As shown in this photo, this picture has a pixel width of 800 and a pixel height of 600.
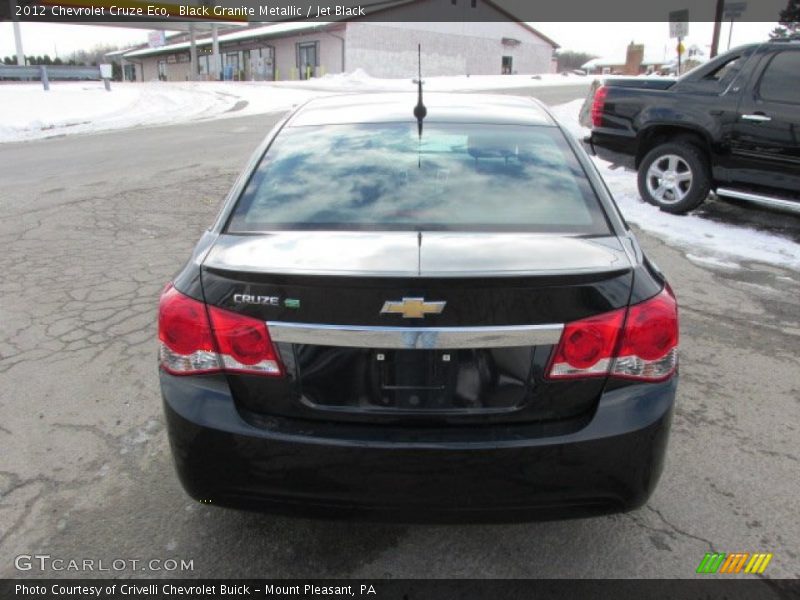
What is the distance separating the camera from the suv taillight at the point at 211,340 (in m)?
1.98

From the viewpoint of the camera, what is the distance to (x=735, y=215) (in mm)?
7617

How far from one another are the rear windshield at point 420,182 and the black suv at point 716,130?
4.58 metres

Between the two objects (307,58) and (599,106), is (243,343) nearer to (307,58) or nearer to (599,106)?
(599,106)

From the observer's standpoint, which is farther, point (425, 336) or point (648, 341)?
point (648, 341)

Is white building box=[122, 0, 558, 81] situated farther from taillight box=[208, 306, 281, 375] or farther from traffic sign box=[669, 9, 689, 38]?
taillight box=[208, 306, 281, 375]

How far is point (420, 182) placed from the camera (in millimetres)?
2586

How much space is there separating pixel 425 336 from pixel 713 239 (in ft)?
18.9

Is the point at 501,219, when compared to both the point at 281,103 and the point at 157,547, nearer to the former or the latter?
the point at 157,547

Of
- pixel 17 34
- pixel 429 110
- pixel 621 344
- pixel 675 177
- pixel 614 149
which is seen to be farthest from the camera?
pixel 17 34

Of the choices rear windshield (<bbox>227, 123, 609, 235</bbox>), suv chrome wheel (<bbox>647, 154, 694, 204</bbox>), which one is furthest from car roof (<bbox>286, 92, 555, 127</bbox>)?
suv chrome wheel (<bbox>647, 154, 694, 204</bbox>)

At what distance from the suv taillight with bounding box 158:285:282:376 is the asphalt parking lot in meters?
0.78

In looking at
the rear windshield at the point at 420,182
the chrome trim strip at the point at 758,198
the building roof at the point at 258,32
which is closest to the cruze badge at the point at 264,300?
the rear windshield at the point at 420,182

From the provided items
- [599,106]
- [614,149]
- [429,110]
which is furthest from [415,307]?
[599,106]

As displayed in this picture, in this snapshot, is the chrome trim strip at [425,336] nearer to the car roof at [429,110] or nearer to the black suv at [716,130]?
the car roof at [429,110]
